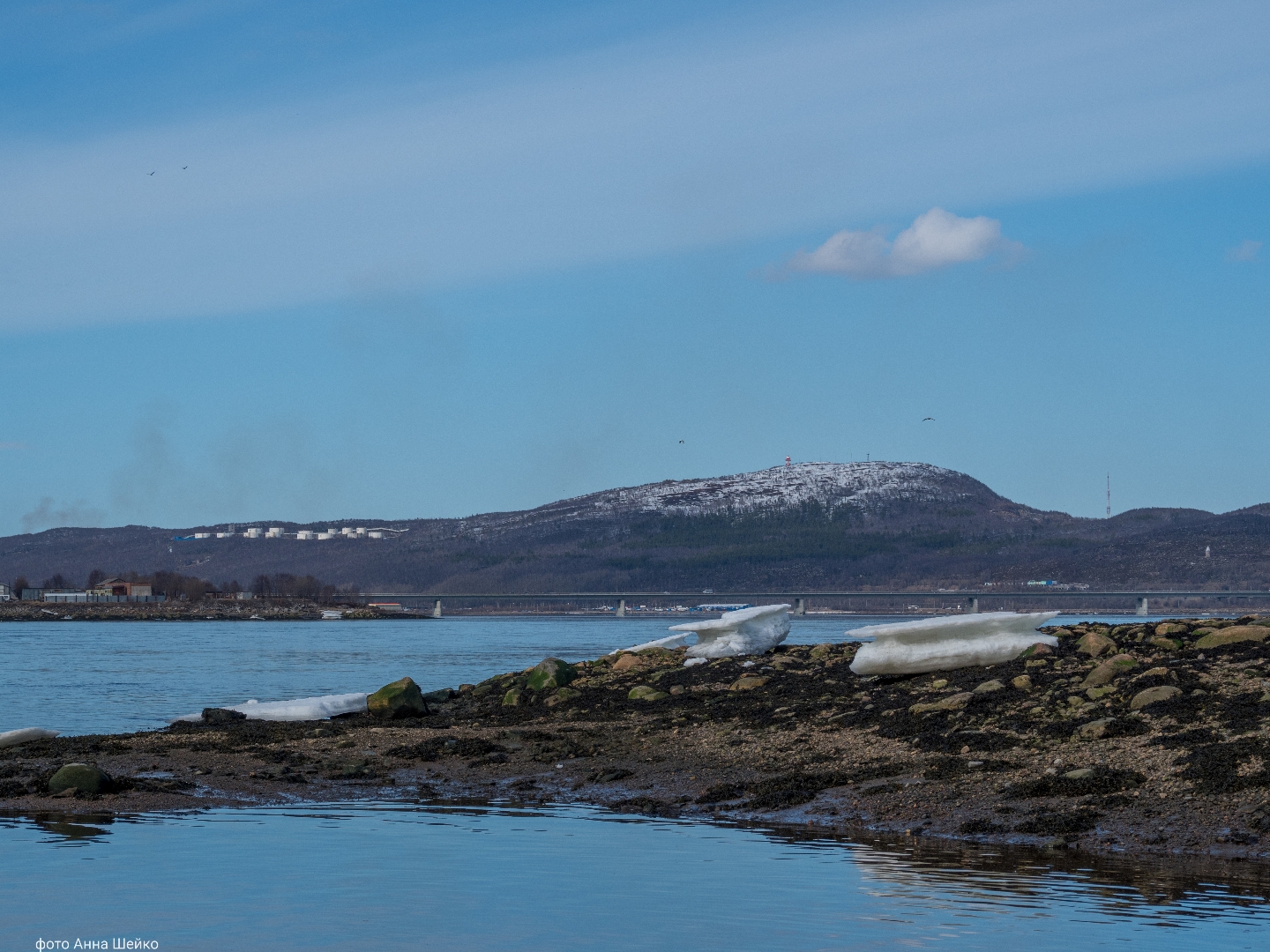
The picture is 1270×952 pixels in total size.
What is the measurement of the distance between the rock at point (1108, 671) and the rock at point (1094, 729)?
9.10 feet

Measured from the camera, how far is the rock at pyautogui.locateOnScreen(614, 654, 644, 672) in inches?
1543

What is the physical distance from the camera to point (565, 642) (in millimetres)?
111375

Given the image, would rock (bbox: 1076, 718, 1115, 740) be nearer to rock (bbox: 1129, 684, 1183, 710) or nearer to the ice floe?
rock (bbox: 1129, 684, 1183, 710)

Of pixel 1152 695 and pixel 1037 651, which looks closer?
pixel 1152 695

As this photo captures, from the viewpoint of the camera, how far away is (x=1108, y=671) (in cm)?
2523

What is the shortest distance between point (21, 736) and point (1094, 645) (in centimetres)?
2168

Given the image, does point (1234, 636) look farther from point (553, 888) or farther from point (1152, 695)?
point (553, 888)

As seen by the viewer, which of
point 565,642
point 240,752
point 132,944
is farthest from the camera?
point 565,642

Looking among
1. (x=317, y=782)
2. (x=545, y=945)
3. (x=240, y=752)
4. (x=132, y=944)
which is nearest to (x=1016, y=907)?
(x=545, y=945)

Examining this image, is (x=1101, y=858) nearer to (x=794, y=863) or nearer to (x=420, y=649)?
(x=794, y=863)

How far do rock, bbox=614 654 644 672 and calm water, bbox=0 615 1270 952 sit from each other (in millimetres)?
17279

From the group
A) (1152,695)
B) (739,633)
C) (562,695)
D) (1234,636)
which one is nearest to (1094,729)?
(1152,695)

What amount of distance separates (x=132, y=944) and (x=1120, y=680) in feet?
57.5

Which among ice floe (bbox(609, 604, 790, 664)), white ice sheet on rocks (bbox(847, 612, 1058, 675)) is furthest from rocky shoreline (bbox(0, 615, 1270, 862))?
ice floe (bbox(609, 604, 790, 664))
